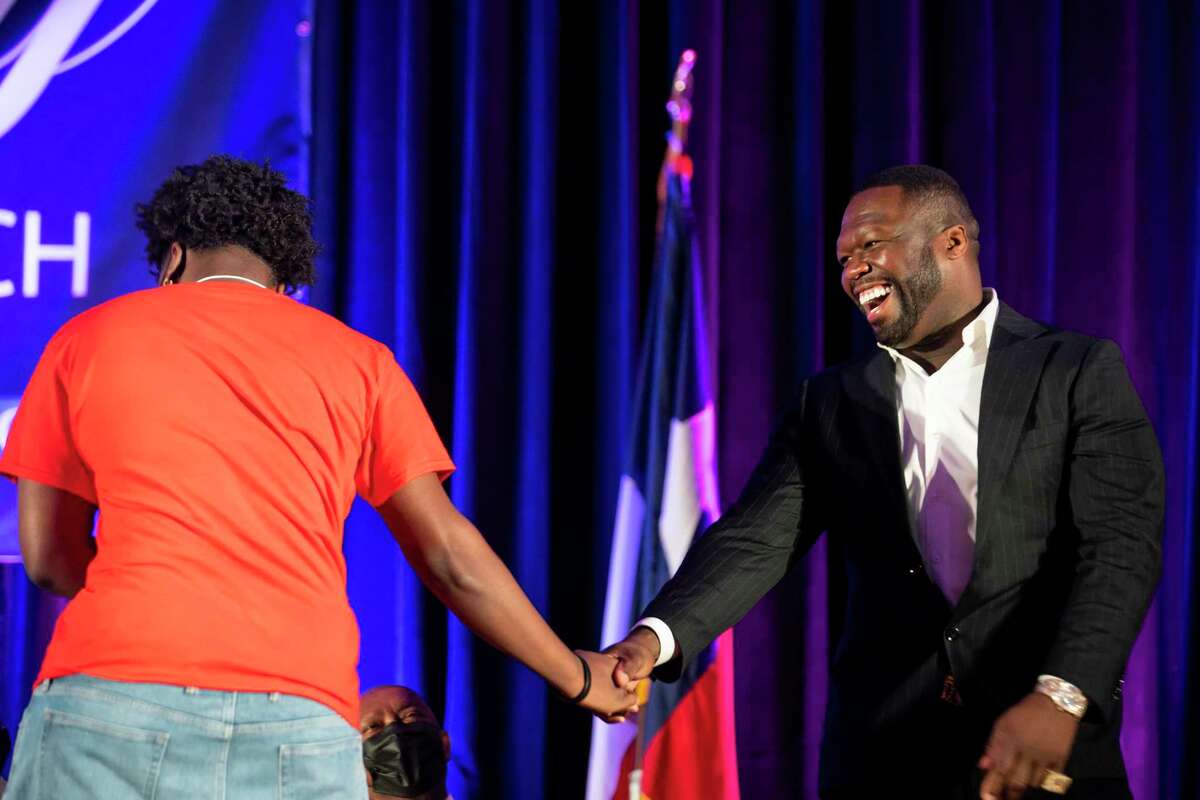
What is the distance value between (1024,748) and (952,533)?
0.49m

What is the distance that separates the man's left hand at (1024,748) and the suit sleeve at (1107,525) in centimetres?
8

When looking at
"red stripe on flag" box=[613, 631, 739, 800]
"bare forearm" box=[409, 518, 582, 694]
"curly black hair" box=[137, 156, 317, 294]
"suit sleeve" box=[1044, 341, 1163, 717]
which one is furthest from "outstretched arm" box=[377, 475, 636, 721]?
"red stripe on flag" box=[613, 631, 739, 800]

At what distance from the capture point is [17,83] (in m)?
3.51

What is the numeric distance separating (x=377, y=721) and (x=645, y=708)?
71 centimetres

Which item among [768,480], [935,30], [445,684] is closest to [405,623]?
[445,684]

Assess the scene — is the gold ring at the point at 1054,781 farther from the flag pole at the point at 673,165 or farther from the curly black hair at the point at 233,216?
the curly black hair at the point at 233,216

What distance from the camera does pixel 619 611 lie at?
3301 mm

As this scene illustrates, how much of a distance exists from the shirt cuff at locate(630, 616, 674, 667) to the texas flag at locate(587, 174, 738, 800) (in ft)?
2.01

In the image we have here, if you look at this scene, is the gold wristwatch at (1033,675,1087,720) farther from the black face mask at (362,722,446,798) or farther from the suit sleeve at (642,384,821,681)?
the black face mask at (362,722,446,798)

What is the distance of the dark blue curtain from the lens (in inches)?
141

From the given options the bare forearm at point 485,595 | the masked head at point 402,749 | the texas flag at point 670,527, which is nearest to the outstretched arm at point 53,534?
the bare forearm at point 485,595

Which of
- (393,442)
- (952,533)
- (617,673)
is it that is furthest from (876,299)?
(393,442)

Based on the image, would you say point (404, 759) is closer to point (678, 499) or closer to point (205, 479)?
point (678, 499)

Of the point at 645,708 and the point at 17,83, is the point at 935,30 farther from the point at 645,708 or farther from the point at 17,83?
the point at 17,83
